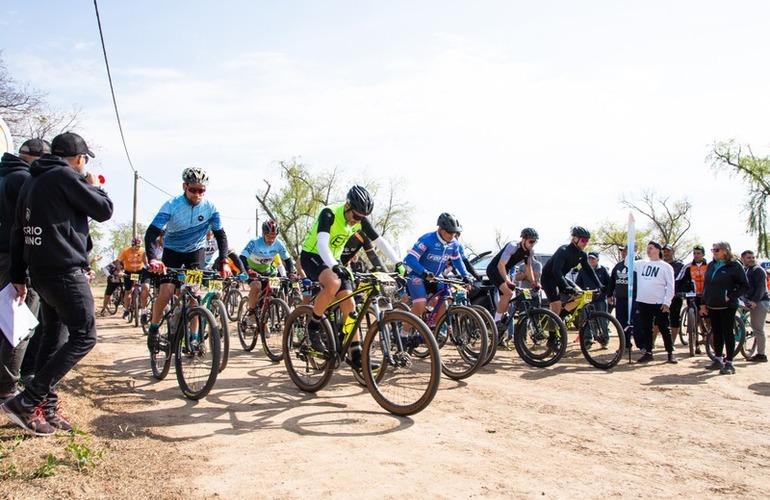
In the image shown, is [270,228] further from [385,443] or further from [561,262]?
[385,443]

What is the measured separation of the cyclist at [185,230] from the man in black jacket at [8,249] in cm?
137

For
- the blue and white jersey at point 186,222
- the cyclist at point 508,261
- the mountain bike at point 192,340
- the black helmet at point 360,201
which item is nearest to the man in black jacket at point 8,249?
the mountain bike at point 192,340

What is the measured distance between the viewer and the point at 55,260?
425cm

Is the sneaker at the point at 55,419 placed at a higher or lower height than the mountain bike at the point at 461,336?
lower

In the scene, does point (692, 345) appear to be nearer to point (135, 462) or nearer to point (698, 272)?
point (698, 272)

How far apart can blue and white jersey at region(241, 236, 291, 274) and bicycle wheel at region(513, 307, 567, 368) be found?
4193mm

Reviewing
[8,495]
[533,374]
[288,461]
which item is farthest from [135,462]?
[533,374]

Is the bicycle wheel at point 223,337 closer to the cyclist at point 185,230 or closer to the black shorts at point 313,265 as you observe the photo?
the cyclist at point 185,230

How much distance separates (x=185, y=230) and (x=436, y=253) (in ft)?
11.7

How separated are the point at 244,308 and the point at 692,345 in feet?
26.6

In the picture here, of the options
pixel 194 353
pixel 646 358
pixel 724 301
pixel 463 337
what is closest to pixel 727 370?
pixel 724 301

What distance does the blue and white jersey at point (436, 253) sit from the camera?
8.50 metres

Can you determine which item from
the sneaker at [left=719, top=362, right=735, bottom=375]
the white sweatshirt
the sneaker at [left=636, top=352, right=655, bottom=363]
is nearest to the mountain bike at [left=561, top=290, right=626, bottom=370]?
the sneaker at [left=636, top=352, right=655, bottom=363]

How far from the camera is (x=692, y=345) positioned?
10.6 m
